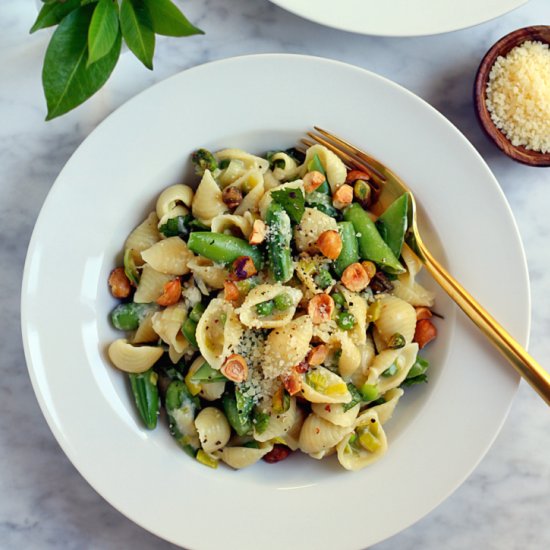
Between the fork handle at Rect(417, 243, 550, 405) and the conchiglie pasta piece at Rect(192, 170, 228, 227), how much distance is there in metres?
0.55

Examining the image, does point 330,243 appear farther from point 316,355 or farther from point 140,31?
point 140,31

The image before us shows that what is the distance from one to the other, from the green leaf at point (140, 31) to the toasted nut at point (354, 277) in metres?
0.72

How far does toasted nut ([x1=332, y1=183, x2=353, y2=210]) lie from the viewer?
2.03m

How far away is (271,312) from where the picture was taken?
6.36ft

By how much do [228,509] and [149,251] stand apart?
716mm

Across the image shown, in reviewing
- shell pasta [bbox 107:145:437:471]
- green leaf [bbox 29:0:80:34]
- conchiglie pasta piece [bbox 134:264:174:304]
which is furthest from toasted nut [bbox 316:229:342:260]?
green leaf [bbox 29:0:80:34]

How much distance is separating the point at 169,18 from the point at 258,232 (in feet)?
1.84

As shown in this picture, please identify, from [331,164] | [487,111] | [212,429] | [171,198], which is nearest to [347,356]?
[212,429]

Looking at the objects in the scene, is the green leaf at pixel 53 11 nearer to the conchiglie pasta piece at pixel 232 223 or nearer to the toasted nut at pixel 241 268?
the conchiglie pasta piece at pixel 232 223

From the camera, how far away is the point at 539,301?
233 cm

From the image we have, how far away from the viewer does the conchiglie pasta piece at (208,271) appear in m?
1.96

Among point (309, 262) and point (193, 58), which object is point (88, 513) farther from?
point (193, 58)

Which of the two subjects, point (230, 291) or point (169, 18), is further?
point (230, 291)


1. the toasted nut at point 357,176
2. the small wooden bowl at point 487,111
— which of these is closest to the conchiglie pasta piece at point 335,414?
the toasted nut at point 357,176
